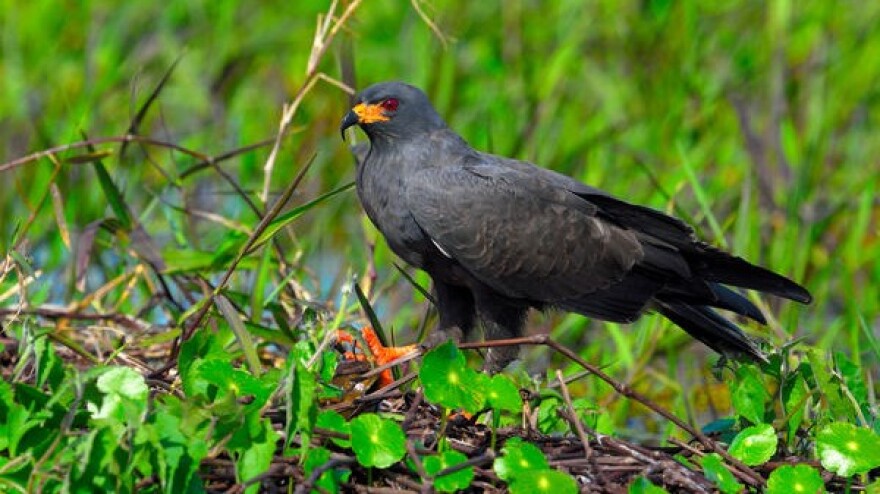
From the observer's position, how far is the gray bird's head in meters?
4.38

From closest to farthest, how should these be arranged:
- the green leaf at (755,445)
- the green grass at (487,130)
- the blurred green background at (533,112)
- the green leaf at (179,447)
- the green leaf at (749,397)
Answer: the green leaf at (179,447), the green leaf at (755,445), the green leaf at (749,397), the green grass at (487,130), the blurred green background at (533,112)

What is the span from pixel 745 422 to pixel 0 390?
147cm

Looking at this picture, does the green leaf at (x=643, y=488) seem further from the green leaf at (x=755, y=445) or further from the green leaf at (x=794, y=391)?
the green leaf at (x=794, y=391)

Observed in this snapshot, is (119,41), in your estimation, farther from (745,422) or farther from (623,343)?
(745,422)

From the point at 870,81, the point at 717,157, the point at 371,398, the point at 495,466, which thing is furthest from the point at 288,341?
the point at 870,81

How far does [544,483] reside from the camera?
2924mm

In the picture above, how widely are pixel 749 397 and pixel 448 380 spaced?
2.35 ft

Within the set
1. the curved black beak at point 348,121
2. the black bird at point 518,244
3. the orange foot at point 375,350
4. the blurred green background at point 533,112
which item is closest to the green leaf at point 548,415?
the orange foot at point 375,350

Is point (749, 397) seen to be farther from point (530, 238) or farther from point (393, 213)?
point (393, 213)

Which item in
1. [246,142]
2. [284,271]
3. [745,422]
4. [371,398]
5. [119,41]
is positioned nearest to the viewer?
[371,398]

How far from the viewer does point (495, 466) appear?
298 cm

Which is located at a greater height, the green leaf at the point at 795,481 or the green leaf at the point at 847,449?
the green leaf at the point at 847,449

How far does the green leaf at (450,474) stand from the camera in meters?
2.96

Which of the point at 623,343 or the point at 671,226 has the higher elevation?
the point at 671,226
